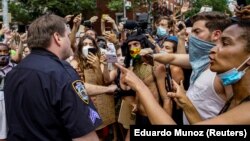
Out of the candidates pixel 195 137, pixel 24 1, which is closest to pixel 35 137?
pixel 195 137

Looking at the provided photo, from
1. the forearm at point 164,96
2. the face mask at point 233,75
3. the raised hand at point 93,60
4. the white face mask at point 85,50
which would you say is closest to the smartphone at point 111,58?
the raised hand at point 93,60

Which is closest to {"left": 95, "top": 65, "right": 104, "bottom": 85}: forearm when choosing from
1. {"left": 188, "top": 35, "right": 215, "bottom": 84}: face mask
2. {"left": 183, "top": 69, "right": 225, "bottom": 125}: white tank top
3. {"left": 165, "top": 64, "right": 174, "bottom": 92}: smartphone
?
{"left": 165, "top": 64, "right": 174, "bottom": 92}: smartphone

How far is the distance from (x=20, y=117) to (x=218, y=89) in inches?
58.6

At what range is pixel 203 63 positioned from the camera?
3922mm

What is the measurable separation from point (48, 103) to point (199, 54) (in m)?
1.74

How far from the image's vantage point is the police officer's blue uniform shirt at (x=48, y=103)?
270 cm

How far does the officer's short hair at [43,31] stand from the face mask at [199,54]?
150 centimetres

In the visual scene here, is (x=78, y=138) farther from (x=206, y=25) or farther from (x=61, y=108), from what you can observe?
(x=206, y=25)

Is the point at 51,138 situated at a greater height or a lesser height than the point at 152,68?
greater

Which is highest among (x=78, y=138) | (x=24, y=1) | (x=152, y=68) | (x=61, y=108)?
(x=61, y=108)

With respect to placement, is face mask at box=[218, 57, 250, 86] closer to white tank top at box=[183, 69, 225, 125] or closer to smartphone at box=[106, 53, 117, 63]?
white tank top at box=[183, 69, 225, 125]

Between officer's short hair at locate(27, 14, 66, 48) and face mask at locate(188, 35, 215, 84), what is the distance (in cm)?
150

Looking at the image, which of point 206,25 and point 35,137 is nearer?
point 35,137

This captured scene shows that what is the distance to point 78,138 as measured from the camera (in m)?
2.73
